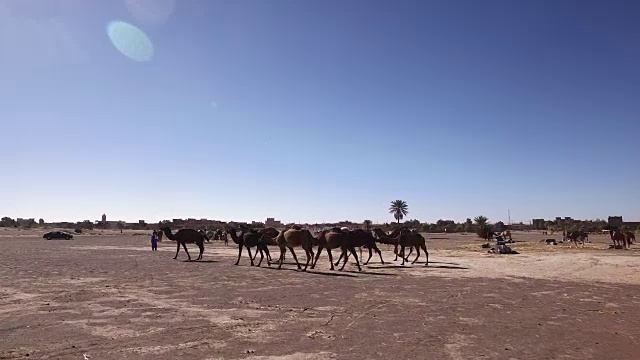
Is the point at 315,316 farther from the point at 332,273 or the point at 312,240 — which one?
the point at 312,240

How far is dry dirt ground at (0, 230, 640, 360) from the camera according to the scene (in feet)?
27.0

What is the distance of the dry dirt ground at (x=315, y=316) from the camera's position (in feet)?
27.0

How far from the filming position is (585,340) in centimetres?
909

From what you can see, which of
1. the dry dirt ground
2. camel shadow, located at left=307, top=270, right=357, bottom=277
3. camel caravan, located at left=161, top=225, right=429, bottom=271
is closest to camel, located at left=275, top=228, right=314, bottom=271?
camel caravan, located at left=161, top=225, right=429, bottom=271

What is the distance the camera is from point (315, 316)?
436 inches

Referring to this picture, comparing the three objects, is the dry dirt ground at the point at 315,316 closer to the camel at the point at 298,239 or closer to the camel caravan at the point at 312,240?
the camel at the point at 298,239

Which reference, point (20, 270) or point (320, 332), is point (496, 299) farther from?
point (20, 270)

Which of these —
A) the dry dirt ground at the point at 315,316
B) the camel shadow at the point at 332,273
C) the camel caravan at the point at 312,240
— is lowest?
the dry dirt ground at the point at 315,316

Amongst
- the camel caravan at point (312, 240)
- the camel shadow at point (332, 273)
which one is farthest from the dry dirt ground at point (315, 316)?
the camel caravan at point (312, 240)

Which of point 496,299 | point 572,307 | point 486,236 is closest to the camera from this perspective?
point 572,307

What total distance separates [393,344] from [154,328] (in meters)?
4.86

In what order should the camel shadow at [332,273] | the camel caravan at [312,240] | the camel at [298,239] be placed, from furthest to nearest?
1. the camel caravan at [312,240]
2. the camel at [298,239]
3. the camel shadow at [332,273]

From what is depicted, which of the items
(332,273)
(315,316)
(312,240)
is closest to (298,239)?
(312,240)

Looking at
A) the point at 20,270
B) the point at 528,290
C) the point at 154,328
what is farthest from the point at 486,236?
the point at 154,328
